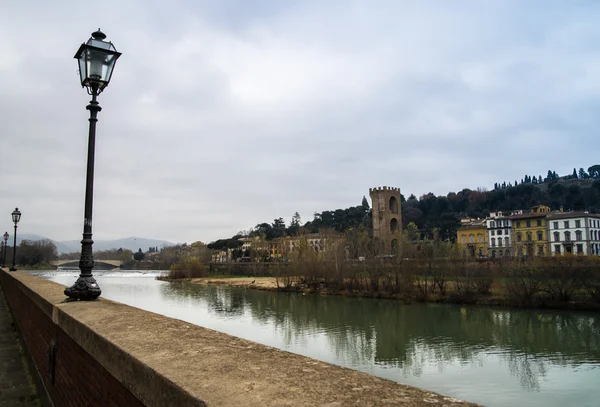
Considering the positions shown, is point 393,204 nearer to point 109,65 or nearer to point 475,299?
point 475,299

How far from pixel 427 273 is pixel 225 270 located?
46148 mm

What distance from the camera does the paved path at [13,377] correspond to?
6352mm

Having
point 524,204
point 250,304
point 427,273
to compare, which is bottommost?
point 250,304

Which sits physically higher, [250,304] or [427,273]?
[427,273]

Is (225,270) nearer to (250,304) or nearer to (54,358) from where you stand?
(250,304)

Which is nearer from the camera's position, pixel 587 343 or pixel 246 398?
pixel 246 398

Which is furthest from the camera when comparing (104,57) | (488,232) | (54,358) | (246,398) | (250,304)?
(488,232)

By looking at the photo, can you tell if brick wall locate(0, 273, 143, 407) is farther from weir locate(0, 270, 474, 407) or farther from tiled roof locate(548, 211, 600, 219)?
tiled roof locate(548, 211, 600, 219)

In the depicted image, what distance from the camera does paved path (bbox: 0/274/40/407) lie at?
250 inches

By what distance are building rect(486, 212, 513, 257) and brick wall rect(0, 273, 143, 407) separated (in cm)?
7009

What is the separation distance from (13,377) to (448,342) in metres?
15.7

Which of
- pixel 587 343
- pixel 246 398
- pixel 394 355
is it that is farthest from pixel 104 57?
pixel 587 343

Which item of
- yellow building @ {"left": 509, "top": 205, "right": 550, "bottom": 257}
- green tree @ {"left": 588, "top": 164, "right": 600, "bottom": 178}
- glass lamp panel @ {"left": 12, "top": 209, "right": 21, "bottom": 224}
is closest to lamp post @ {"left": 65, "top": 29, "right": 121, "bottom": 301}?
glass lamp panel @ {"left": 12, "top": 209, "right": 21, "bottom": 224}

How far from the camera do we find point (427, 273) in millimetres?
34406
